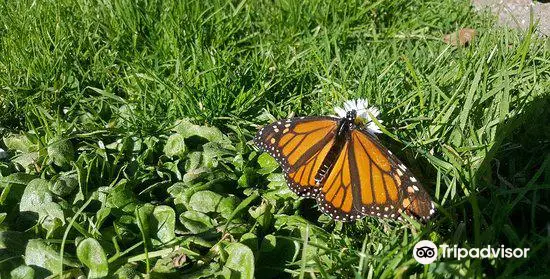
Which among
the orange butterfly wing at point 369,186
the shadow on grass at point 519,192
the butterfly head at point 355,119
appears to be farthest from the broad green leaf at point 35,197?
the shadow on grass at point 519,192

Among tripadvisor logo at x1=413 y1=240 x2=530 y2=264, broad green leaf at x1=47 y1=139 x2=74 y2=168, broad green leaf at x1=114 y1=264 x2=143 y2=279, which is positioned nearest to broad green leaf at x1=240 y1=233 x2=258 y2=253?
broad green leaf at x1=114 y1=264 x2=143 y2=279

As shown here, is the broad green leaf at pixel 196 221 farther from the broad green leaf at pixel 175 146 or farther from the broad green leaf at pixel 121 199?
the broad green leaf at pixel 175 146

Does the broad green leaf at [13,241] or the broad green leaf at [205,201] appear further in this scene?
the broad green leaf at [205,201]

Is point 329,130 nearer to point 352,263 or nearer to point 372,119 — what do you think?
point 372,119

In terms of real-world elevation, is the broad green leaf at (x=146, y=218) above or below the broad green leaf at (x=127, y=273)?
above

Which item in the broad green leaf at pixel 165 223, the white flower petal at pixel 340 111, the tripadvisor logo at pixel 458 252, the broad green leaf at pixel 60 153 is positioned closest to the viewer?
the tripadvisor logo at pixel 458 252
